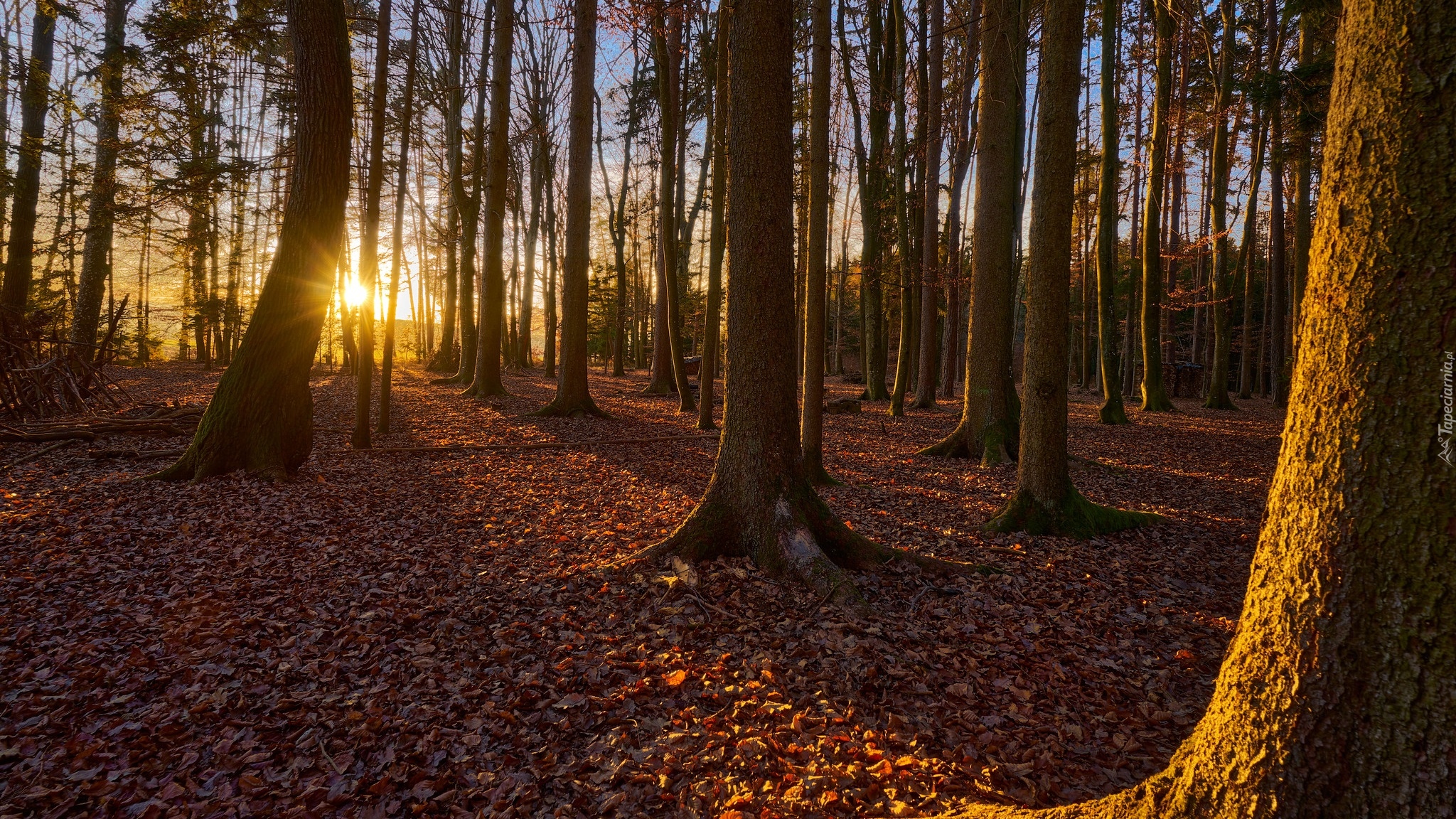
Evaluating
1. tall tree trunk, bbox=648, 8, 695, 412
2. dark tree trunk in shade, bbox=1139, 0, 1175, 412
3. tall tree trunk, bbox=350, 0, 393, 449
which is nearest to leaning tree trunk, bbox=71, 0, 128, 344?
tall tree trunk, bbox=350, 0, 393, 449

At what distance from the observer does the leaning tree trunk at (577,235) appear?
41.1 ft

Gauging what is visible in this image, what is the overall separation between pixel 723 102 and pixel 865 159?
759 centimetres

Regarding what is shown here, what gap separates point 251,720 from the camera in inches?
120

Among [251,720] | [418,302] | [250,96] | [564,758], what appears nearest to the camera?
[564,758]

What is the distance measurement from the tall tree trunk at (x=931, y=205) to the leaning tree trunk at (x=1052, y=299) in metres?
8.18

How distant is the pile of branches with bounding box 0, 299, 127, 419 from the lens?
8875mm

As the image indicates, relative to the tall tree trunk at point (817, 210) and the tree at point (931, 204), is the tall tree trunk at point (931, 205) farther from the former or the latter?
the tall tree trunk at point (817, 210)

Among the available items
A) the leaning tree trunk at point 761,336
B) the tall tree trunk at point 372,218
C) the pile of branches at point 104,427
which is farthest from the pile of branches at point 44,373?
the leaning tree trunk at point 761,336

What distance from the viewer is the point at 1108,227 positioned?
1348 cm

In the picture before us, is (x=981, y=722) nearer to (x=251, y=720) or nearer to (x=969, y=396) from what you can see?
(x=251, y=720)

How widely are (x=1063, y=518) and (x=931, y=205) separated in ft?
35.5

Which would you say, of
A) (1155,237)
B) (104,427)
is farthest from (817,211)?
(1155,237)

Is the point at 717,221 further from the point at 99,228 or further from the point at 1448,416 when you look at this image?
the point at 1448,416

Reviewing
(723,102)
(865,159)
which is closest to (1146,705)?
(723,102)
